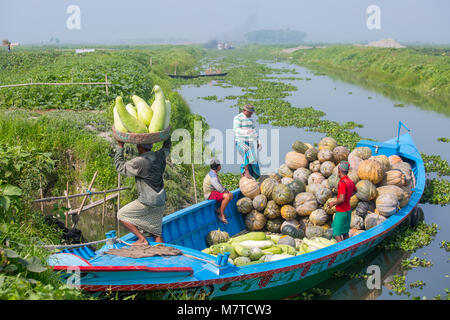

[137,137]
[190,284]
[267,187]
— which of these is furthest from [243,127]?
[190,284]

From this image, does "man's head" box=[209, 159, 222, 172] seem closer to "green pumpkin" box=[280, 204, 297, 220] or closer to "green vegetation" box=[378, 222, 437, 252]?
"green pumpkin" box=[280, 204, 297, 220]

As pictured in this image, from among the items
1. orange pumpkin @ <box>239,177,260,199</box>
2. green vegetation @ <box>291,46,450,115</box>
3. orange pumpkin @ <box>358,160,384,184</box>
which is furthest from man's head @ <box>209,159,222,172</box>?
green vegetation @ <box>291,46,450,115</box>

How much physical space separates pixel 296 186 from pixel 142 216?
3.45 metres

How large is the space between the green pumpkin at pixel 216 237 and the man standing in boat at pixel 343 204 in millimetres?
1719

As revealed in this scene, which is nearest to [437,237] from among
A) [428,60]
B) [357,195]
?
[357,195]

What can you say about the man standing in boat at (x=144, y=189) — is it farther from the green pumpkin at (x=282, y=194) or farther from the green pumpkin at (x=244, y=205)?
the green pumpkin at (x=282, y=194)

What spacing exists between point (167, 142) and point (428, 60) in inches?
1370

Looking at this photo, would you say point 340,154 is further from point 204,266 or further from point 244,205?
point 204,266

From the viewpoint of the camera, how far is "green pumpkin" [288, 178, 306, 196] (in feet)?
24.6

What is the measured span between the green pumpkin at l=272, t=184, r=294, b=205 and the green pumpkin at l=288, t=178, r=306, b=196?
0.22 metres

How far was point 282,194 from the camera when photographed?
23.6 ft

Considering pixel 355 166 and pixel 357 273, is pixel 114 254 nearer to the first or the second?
pixel 357 273

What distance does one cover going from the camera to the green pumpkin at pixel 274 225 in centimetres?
726

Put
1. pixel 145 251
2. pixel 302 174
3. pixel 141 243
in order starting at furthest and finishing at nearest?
1. pixel 302 174
2. pixel 141 243
3. pixel 145 251
